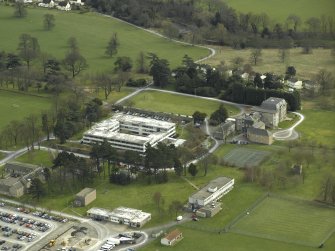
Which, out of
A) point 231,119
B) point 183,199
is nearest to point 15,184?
point 183,199

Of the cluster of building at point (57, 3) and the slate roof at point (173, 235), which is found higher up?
the cluster of building at point (57, 3)

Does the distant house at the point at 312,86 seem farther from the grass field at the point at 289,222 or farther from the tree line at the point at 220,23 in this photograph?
the grass field at the point at 289,222

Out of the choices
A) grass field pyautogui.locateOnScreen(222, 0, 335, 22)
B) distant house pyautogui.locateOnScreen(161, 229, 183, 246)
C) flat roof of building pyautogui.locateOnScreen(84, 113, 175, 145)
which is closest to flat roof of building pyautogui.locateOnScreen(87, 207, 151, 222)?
distant house pyautogui.locateOnScreen(161, 229, 183, 246)

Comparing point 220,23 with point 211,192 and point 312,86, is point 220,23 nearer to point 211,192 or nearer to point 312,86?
point 312,86

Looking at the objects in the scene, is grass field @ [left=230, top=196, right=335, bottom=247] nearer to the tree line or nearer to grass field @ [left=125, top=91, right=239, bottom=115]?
grass field @ [left=125, top=91, right=239, bottom=115]

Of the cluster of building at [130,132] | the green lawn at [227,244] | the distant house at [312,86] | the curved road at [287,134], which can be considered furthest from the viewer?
the distant house at [312,86]

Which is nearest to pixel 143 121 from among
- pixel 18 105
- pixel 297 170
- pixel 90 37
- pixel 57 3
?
pixel 18 105

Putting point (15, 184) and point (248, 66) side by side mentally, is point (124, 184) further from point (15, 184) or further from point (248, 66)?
point (248, 66)

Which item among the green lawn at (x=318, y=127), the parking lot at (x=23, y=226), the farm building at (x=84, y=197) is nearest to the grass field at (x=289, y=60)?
the green lawn at (x=318, y=127)
